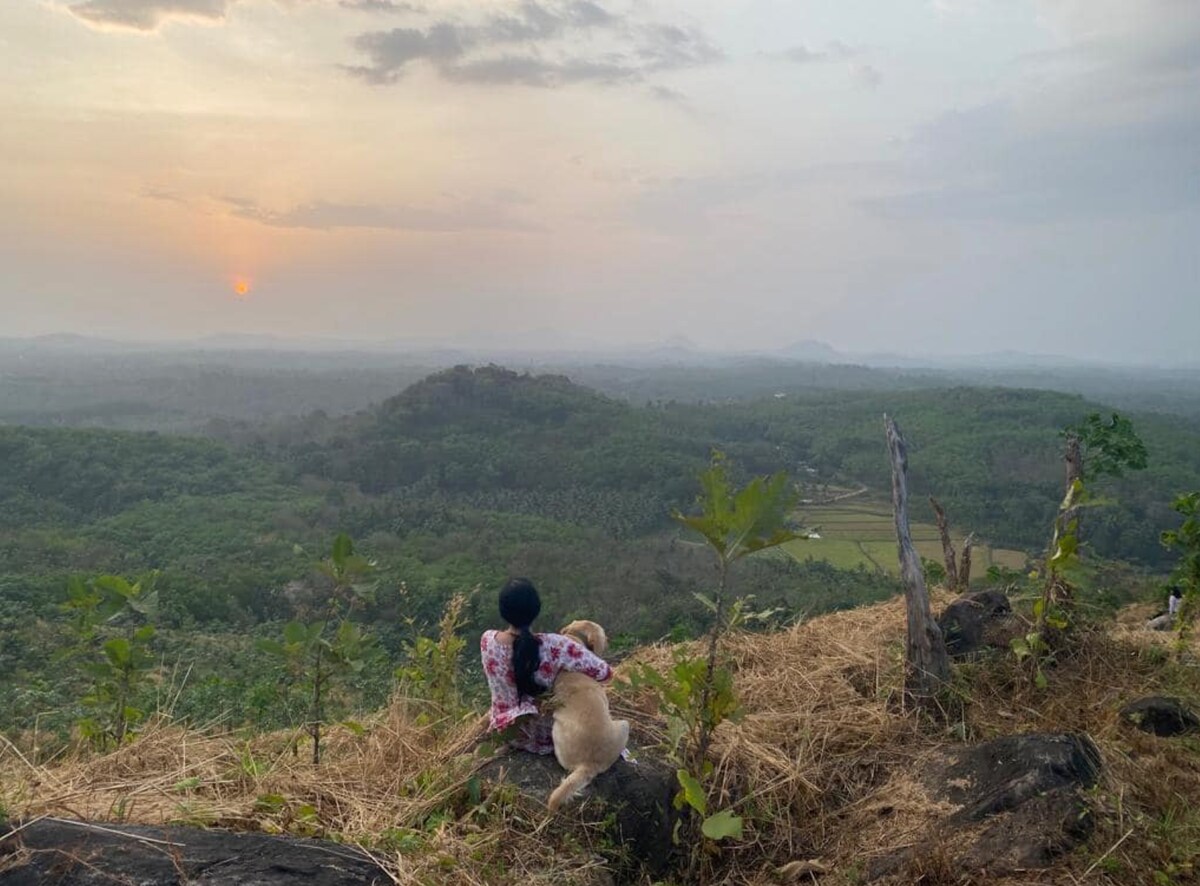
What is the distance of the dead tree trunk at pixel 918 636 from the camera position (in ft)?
13.8

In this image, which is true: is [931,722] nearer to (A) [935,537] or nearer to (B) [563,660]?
(B) [563,660]

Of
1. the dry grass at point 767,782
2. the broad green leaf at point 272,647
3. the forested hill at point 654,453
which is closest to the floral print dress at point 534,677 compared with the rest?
the dry grass at point 767,782

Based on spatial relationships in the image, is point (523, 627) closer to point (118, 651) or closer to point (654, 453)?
point (118, 651)

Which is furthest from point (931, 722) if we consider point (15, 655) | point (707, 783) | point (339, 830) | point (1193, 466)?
point (1193, 466)

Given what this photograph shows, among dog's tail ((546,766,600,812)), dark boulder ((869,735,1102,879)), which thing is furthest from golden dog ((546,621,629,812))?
dark boulder ((869,735,1102,879))

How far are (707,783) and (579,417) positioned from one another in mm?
54502

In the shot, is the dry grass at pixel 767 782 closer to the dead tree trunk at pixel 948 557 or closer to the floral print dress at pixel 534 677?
the floral print dress at pixel 534 677

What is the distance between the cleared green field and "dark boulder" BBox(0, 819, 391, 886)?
24.5 meters

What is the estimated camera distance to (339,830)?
267 cm

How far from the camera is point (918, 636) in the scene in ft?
14.0

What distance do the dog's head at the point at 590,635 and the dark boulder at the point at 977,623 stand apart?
242 cm

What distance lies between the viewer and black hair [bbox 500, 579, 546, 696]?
3381 mm

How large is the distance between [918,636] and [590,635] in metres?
1.99

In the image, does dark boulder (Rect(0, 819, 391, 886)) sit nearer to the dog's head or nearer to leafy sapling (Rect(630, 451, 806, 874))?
leafy sapling (Rect(630, 451, 806, 874))
